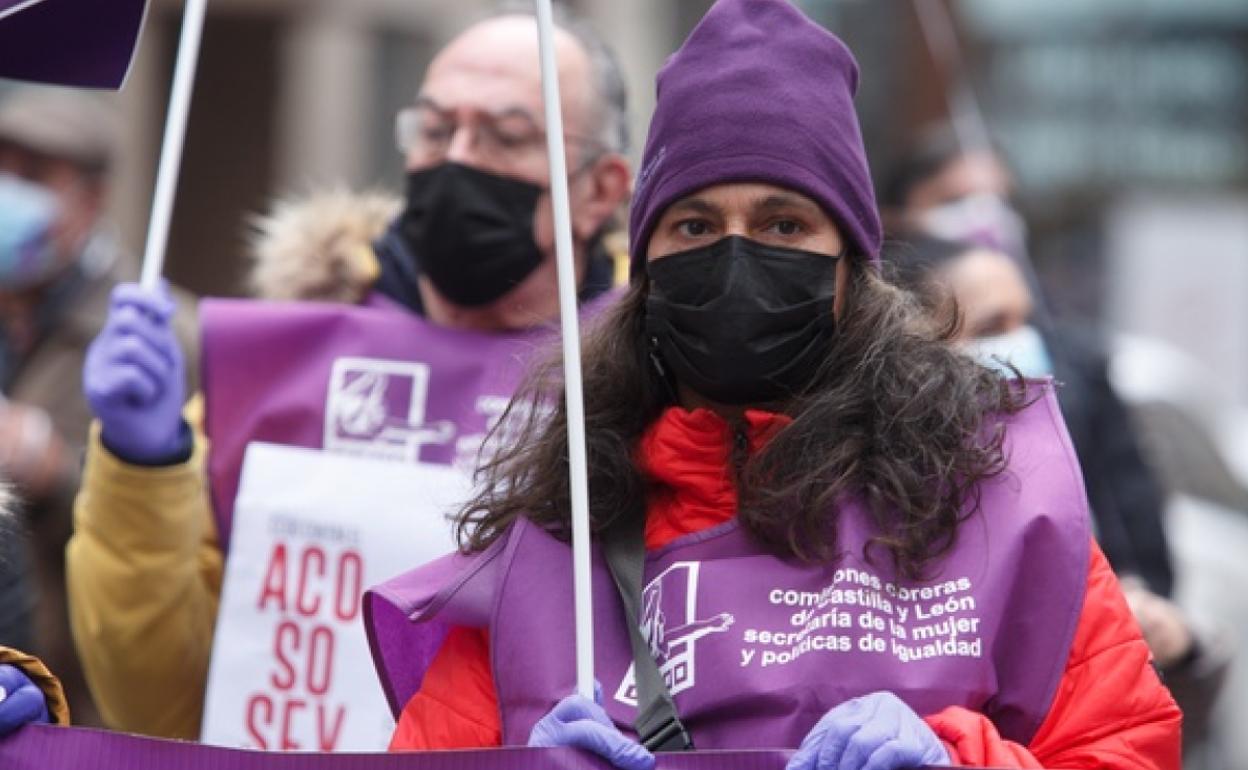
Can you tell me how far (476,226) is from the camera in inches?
176

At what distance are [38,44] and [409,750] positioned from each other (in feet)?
3.70

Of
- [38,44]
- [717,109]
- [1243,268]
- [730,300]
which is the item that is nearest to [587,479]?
[730,300]

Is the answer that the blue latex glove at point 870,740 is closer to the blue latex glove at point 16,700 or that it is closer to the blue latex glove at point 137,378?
the blue latex glove at point 16,700

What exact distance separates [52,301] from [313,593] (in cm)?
194

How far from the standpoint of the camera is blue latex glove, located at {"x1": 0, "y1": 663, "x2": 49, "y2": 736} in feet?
10.5

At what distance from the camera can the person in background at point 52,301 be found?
5.66 metres

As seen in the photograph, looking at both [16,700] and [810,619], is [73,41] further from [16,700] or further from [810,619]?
[810,619]

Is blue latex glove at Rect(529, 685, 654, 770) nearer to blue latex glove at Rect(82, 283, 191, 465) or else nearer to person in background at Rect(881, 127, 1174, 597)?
blue latex glove at Rect(82, 283, 191, 465)

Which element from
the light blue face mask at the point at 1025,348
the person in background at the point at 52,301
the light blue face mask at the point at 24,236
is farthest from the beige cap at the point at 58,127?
the light blue face mask at the point at 1025,348

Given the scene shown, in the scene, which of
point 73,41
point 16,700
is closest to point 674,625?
point 16,700

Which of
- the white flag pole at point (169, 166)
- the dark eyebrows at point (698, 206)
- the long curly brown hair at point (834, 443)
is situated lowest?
the long curly brown hair at point (834, 443)

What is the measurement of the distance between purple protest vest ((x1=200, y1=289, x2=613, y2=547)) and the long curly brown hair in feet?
2.80

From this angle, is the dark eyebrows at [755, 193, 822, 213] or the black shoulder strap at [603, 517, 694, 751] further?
the dark eyebrows at [755, 193, 822, 213]

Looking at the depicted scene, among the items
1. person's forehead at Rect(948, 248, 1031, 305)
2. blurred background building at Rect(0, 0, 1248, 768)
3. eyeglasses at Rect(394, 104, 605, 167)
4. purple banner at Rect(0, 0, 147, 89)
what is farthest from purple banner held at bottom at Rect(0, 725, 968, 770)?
blurred background building at Rect(0, 0, 1248, 768)
